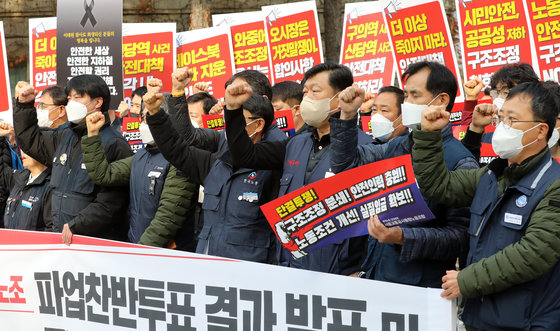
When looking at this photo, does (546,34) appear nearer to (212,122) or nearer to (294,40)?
(212,122)

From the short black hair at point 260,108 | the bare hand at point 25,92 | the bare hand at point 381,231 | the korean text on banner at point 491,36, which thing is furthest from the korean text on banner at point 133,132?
the bare hand at point 381,231

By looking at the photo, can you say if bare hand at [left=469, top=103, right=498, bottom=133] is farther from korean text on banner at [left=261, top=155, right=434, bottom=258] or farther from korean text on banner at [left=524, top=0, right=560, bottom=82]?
korean text on banner at [left=524, top=0, right=560, bottom=82]

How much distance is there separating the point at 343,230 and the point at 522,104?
0.90 metres

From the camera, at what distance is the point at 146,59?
8.53 m

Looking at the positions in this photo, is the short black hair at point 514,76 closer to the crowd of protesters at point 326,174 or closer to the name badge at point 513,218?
the crowd of protesters at point 326,174

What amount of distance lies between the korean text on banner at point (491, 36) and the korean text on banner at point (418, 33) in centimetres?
34

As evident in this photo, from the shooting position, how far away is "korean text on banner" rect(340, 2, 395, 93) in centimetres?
773

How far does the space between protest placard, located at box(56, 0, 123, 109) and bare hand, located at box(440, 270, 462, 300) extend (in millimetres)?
5552

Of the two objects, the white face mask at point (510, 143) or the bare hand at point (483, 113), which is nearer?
the white face mask at point (510, 143)

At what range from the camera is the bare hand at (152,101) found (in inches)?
164

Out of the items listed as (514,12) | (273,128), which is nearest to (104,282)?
(273,128)

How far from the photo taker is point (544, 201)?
2.81 metres

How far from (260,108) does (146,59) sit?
4630mm

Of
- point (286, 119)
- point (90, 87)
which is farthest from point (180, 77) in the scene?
point (90, 87)
